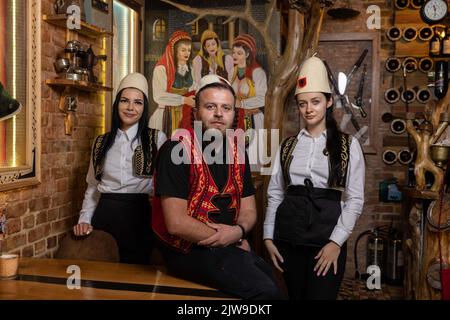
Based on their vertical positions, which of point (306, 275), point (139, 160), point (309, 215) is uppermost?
point (139, 160)

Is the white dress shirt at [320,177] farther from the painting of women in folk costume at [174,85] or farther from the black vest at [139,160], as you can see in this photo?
the painting of women in folk costume at [174,85]

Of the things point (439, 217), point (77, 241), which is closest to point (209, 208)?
point (77, 241)

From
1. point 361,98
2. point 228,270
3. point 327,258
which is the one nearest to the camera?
point 228,270

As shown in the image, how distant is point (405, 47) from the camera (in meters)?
4.58

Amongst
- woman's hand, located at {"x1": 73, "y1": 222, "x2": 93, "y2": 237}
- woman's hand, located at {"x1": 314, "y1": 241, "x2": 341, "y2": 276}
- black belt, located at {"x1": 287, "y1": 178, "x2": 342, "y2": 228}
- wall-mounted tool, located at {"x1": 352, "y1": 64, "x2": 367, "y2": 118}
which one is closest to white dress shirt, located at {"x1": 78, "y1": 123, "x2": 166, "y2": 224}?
woman's hand, located at {"x1": 73, "y1": 222, "x2": 93, "y2": 237}

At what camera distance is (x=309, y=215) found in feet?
7.36

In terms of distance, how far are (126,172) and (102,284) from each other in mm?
902

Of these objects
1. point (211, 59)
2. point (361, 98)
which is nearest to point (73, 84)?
point (211, 59)

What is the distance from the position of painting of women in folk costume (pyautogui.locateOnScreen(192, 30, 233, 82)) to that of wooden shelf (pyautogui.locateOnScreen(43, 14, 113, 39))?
53.8 inches

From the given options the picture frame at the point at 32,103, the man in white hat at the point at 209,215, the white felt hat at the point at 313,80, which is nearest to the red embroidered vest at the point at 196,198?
the man in white hat at the point at 209,215

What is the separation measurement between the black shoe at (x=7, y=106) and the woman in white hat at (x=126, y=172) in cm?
48

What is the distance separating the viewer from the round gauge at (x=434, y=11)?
415cm

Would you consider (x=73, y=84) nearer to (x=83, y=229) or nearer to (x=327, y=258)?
(x=83, y=229)

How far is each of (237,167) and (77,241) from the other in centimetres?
111
